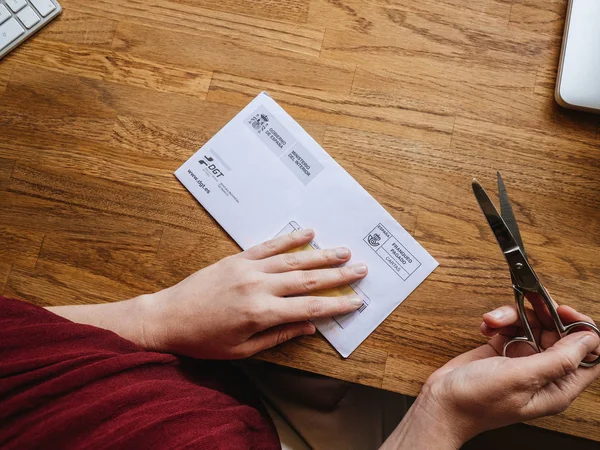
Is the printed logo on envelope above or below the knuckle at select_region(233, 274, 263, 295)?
above

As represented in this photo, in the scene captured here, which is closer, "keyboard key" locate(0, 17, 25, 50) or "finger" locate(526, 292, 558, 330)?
"finger" locate(526, 292, 558, 330)

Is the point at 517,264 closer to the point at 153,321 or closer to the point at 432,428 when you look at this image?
the point at 432,428

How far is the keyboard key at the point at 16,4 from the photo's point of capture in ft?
2.50

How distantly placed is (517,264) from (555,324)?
10cm

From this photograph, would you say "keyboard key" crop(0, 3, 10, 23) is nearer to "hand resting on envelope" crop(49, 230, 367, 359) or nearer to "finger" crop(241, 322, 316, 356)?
"hand resting on envelope" crop(49, 230, 367, 359)

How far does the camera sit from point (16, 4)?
76 cm

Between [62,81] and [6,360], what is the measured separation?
409 millimetres

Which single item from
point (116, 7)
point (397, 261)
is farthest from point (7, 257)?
point (397, 261)

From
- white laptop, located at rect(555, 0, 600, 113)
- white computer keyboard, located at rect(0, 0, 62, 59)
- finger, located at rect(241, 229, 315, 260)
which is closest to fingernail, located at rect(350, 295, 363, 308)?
finger, located at rect(241, 229, 315, 260)

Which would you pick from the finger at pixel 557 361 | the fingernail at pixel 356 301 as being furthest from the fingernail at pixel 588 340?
the fingernail at pixel 356 301

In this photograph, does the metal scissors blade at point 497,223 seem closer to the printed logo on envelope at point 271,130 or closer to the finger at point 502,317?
the finger at point 502,317

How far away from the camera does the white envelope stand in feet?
2.31

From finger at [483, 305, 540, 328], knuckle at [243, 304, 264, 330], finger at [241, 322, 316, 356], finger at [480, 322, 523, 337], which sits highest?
finger at [483, 305, 540, 328]

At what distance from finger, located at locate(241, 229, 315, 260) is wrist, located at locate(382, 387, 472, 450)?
0.84 ft
